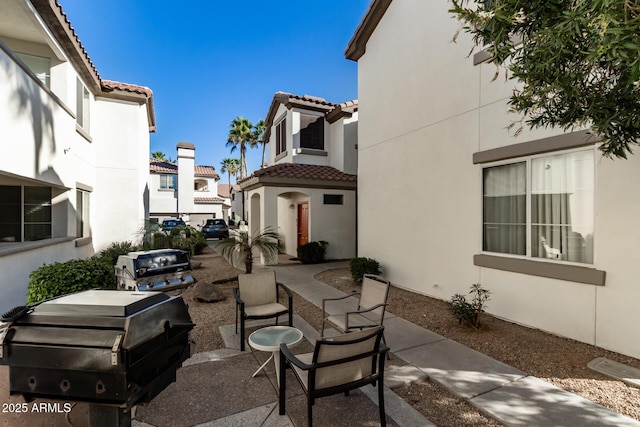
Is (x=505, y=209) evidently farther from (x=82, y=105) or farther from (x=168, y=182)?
(x=168, y=182)

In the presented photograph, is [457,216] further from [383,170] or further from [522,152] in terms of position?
[383,170]

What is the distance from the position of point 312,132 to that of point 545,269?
12053 millimetres

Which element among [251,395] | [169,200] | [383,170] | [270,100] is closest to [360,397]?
[251,395]

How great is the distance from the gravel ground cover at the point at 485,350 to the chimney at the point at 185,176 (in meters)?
22.5

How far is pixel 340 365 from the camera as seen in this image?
2754 mm

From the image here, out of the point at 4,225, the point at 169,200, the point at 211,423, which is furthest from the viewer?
the point at 169,200

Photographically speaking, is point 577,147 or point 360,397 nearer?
point 360,397

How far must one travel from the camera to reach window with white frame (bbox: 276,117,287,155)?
1558 centimetres

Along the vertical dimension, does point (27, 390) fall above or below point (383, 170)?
below

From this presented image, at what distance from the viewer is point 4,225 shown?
7508 millimetres

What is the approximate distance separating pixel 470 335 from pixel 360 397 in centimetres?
280

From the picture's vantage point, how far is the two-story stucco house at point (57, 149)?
5.70 m

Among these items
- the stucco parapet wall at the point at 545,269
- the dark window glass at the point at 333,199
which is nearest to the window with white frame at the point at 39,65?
the dark window glass at the point at 333,199

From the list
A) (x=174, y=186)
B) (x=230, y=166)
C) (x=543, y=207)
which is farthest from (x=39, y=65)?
(x=230, y=166)
